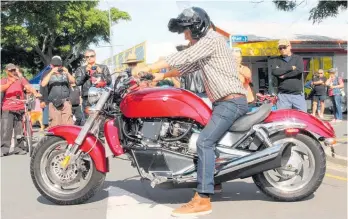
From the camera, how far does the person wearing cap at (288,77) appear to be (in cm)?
701

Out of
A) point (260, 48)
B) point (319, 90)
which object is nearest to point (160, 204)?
point (319, 90)

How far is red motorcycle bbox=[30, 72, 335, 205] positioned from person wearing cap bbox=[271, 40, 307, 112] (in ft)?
6.71

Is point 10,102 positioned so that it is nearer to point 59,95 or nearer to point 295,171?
point 59,95

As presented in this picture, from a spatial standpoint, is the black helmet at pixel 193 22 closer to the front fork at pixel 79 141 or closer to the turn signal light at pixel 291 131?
the front fork at pixel 79 141

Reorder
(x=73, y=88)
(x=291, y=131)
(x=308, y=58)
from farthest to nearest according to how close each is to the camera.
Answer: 1. (x=308, y=58)
2. (x=73, y=88)
3. (x=291, y=131)

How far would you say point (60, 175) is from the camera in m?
5.05

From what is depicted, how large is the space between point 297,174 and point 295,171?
0.15 ft

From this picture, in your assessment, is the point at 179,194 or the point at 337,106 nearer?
the point at 179,194

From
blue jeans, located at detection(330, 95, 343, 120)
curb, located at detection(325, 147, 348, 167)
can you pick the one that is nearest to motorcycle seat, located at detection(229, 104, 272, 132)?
curb, located at detection(325, 147, 348, 167)

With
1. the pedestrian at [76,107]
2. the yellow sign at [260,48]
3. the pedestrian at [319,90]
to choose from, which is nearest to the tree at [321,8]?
the pedestrian at [319,90]

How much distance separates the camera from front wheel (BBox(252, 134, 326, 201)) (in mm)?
4893

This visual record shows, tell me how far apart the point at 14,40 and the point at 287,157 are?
96.3 ft

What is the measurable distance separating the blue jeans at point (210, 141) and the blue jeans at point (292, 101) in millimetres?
2643

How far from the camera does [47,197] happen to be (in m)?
5.05
